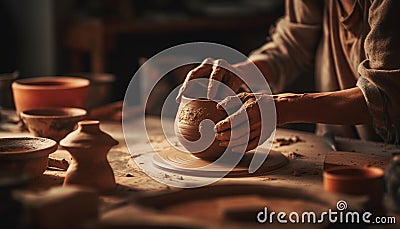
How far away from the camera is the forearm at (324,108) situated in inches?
81.3

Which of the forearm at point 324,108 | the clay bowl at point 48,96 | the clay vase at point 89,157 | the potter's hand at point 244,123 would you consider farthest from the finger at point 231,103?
the clay bowl at point 48,96

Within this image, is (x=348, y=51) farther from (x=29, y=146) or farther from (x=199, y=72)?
(x=29, y=146)

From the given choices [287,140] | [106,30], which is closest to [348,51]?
[287,140]

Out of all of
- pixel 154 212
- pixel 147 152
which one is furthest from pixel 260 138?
pixel 154 212

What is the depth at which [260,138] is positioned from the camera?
203 centimetres

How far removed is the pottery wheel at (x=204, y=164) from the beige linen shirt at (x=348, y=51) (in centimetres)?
36

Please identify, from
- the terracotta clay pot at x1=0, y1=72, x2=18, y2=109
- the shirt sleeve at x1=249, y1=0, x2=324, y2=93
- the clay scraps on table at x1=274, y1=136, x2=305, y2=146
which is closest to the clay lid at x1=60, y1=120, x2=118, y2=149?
the clay scraps on table at x1=274, y1=136, x2=305, y2=146

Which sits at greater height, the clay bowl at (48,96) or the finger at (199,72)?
the finger at (199,72)

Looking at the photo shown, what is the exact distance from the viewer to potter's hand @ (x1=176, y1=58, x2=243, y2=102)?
2.15 meters

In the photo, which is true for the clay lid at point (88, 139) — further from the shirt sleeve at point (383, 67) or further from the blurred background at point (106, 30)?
the blurred background at point (106, 30)

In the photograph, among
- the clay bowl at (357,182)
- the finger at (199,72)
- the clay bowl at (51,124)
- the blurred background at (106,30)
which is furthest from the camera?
the blurred background at (106,30)

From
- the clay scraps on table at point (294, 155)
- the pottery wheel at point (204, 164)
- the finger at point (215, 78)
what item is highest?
the finger at point (215, 78)

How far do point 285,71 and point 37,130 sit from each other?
104cm

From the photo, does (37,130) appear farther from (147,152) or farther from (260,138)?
(260,138)
